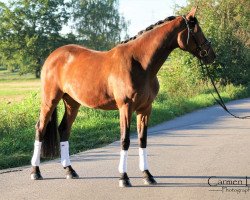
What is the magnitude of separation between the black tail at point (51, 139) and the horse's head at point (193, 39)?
2361 millimetres

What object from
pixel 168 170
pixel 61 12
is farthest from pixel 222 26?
pixel 61 12

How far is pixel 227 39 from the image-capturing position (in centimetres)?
2416

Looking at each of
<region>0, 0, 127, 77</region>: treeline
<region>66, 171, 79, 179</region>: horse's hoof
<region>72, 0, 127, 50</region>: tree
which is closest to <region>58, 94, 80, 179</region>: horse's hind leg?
<region>66, 171, 79, 179</region>: horse's hoof

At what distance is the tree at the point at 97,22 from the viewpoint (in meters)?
77.7

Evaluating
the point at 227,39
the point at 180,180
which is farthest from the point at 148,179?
the point at 227,39

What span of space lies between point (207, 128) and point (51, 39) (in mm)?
56747

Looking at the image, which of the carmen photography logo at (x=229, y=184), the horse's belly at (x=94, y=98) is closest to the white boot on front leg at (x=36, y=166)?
the horse's belly at (x=94, y=98)

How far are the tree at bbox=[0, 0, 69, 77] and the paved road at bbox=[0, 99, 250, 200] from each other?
56.2m

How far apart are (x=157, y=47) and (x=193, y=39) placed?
49 centimetres

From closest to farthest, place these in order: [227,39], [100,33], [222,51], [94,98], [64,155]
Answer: [94,98] → [64,155] → [222,51] → [227,39] → [100,33]

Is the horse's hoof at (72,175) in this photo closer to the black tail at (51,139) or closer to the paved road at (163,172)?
the paved road at (163,172)

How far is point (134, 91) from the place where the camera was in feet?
18.6

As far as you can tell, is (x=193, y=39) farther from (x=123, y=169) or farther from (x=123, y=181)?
(x=123, y=181)

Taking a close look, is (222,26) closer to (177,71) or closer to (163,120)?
(177,71)
